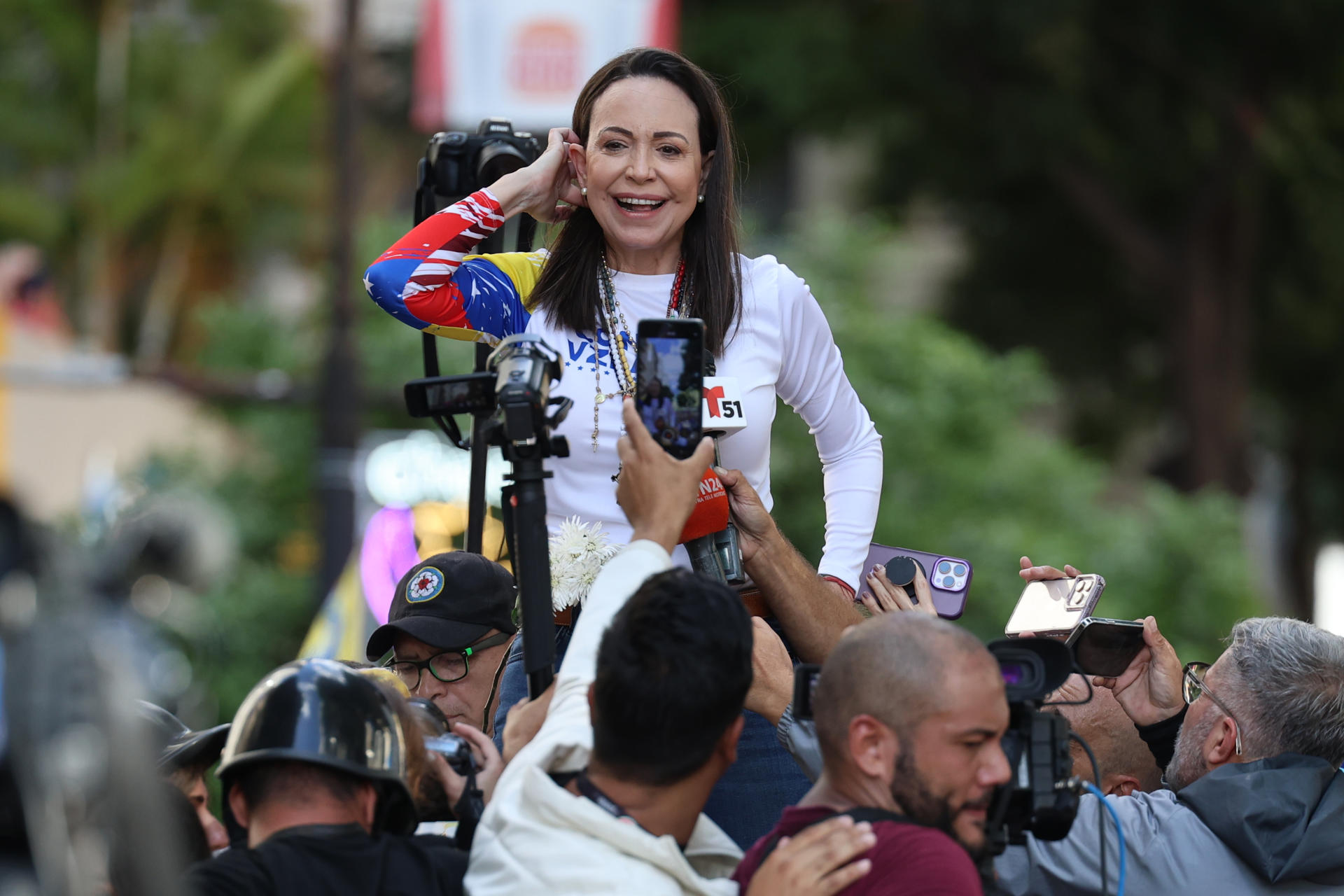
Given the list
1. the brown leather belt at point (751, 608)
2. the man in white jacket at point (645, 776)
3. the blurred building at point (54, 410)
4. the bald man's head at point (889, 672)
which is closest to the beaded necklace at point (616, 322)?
the brown leather belt at point (751, 608)

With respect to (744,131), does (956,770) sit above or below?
below

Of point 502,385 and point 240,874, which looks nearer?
point 240,874

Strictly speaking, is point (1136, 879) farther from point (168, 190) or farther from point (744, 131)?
point (168, 190)

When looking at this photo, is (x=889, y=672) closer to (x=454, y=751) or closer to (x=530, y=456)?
(x=530, y=456)

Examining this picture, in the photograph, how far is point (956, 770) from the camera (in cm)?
277

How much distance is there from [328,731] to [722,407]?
3.14ft

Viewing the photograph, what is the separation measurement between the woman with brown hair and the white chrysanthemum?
60mm

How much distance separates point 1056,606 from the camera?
12.9ft

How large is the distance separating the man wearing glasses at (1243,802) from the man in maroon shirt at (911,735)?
62cm

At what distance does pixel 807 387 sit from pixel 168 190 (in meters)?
26.3

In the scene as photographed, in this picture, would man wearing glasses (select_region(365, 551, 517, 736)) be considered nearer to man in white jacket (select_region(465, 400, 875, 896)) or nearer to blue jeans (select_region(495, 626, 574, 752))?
blue jeans (select_region(495, 626, 574, 752))

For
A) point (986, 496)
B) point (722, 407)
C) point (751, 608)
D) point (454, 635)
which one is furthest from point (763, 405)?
point (986, 496)

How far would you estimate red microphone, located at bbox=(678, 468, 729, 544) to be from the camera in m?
3.34

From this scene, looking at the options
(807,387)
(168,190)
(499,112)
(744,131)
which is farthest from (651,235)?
(168,190)
